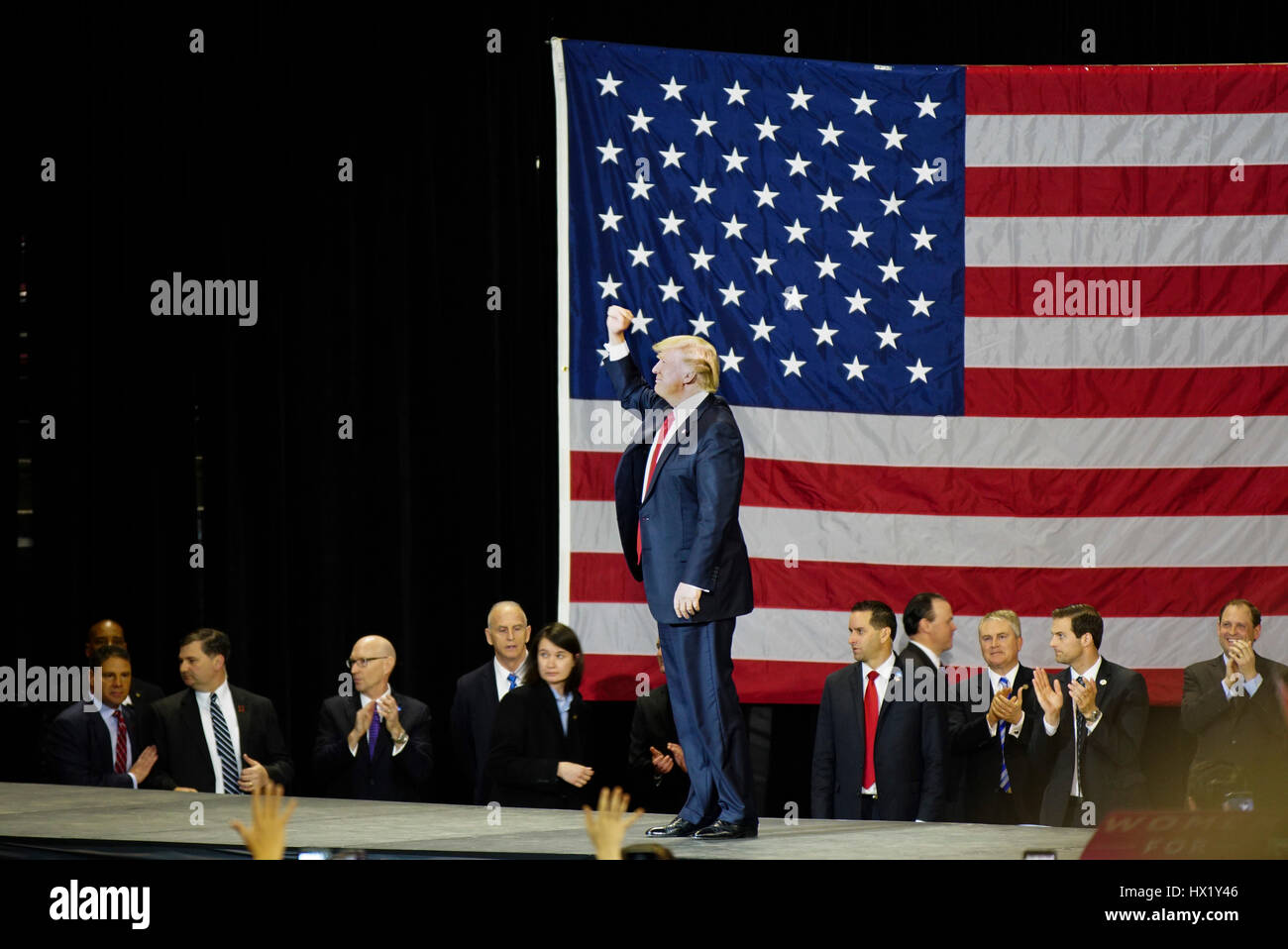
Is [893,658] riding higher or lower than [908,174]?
lower

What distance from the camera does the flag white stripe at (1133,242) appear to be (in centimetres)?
756

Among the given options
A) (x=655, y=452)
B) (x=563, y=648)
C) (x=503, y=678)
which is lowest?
(x=503, y=678)

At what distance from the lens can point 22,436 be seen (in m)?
7.44

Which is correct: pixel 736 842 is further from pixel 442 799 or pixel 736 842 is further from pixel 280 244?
pixel 280 244

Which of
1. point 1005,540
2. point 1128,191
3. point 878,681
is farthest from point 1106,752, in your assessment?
point 1128,191

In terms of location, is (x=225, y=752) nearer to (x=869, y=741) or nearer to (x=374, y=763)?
(x=374, y=763)

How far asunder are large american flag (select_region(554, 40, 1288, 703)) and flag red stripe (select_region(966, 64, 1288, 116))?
11 millimetres

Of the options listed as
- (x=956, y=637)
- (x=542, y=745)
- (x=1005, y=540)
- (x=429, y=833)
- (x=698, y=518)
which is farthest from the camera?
(x=1005, y=540)

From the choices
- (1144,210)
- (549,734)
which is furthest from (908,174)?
(549,734)

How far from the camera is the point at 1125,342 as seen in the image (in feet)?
24.7

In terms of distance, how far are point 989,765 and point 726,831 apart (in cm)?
200

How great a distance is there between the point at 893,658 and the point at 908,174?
2601mm

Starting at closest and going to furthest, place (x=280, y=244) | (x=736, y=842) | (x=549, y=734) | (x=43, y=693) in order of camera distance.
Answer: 1. (x=736, y=842)
2. (x=549, y=734)
3. (x=43, y=693)
4. (x=280, y=244)

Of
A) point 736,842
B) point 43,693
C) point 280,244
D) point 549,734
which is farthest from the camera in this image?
point 280,244
